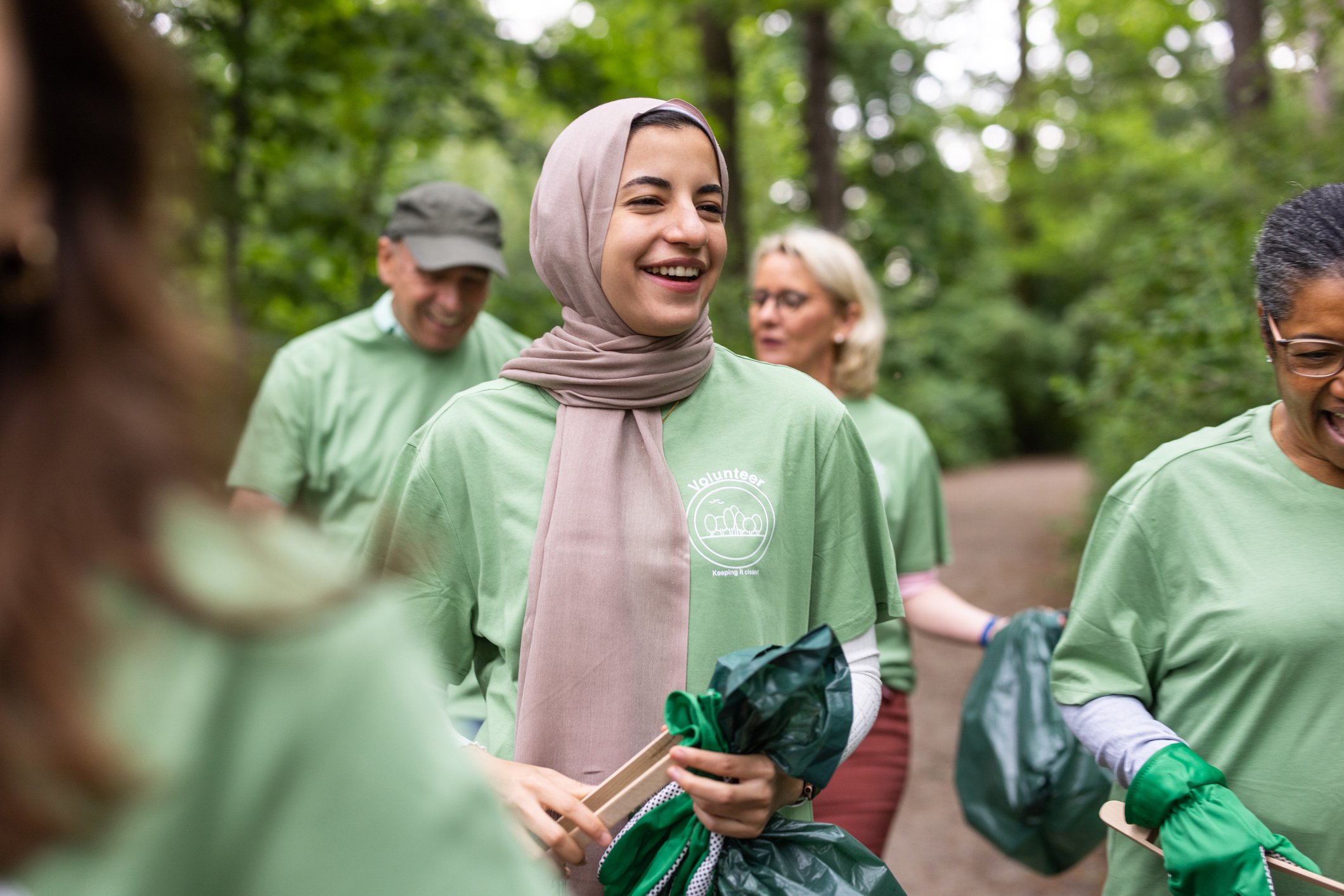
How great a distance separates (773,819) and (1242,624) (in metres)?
0.98

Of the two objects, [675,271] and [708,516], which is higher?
[675,271]

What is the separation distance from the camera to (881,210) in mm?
17656

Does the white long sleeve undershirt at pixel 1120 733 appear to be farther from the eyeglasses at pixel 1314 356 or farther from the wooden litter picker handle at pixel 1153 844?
the eyeglasses at pixel 1314 356

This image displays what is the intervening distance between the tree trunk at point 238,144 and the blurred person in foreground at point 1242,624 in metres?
6.14

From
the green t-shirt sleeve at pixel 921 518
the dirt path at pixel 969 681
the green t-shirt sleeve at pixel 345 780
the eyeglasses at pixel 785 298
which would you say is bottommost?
the dirt path at pixel 969 681

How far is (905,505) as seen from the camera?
3961 mm

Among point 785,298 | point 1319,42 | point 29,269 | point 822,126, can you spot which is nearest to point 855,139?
point 822,126

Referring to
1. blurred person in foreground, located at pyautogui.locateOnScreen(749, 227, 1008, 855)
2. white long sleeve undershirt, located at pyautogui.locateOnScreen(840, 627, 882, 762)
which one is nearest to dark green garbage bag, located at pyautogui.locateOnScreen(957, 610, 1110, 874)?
blurred person in foreground, located at pyautogui.locateOnScreen(749, 227, 1008, 855)

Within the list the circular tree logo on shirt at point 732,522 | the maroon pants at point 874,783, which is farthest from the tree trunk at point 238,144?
the circular tree logo on shirt at point 732,522

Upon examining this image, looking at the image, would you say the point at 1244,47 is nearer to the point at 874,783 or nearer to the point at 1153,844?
the point at 874,783

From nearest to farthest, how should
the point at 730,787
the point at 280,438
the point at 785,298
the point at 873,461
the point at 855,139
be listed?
the point at 730,787
the point at 873,461
the point at 280,438
the point at 785,298
the point at 855,139

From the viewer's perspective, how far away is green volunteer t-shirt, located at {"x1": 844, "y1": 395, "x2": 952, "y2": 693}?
3.77m

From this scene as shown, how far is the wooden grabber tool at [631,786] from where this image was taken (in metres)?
1.97

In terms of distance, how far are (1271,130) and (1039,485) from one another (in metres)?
12.4
